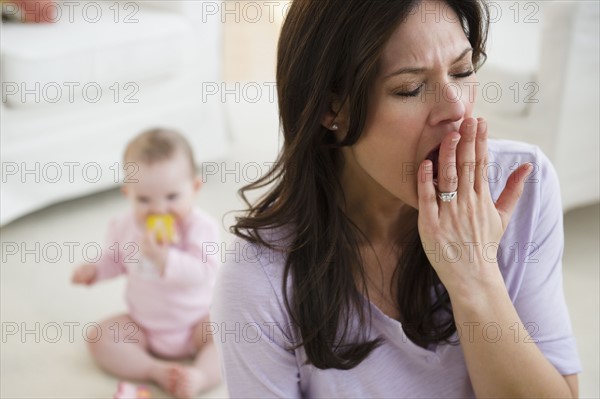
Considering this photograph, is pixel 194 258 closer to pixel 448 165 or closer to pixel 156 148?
pixel 156 148

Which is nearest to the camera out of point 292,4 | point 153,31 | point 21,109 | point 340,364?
point 292,4

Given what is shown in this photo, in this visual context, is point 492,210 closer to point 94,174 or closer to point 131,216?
point 131,216

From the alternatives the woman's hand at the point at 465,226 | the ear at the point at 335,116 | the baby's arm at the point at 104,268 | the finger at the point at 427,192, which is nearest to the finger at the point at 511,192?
the woman's hand at the point at 465,226

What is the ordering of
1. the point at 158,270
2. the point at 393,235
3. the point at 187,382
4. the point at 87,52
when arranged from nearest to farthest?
1. the point at 393,235
2. the point at 187,382
3. the point at 158,270
4. the point at 87,52

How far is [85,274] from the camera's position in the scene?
198 cm

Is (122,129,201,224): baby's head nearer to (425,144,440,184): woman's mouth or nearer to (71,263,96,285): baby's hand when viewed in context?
(71,263,96,285): baby's hand

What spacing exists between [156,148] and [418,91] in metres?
1.05

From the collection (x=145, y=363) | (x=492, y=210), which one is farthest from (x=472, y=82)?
(x=145, y=363)

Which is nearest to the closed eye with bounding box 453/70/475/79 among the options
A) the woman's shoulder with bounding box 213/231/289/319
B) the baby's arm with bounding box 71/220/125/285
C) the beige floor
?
the woman's shoulder with bounding box 213/231/289/319

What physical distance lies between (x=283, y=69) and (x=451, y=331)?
1.50 feet

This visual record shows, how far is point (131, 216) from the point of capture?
202 centimetres

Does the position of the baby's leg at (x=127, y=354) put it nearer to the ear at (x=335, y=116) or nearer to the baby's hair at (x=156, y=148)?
the baby's hair at (x=156, y=148)

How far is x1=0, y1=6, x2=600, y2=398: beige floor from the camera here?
189 cm

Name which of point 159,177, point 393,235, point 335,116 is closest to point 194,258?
point 159,177
